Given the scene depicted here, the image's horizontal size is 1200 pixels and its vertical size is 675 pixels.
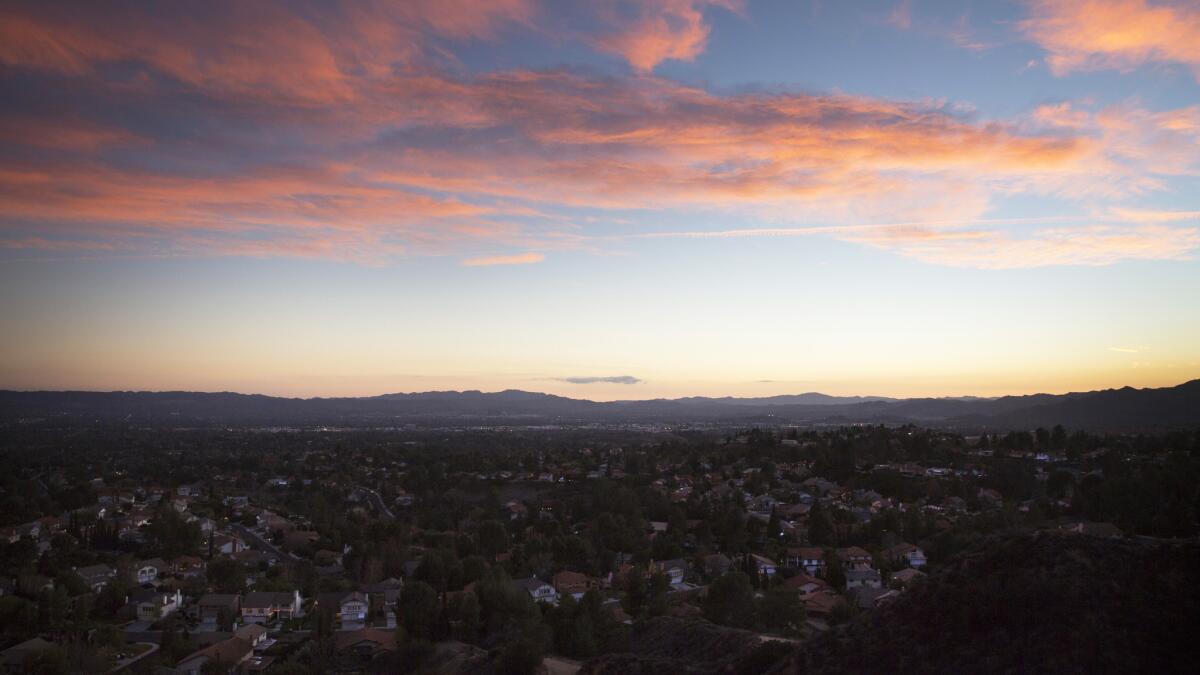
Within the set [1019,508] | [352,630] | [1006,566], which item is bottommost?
[352,630]

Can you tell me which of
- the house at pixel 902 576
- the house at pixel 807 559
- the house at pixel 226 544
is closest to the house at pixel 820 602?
the house at pixel 902 576

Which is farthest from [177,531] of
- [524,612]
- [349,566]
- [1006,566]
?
[1006,566]

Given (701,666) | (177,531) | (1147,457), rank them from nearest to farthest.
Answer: (701,666) < (177,531) < (1147,457)

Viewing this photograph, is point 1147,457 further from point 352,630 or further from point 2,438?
point 2,438

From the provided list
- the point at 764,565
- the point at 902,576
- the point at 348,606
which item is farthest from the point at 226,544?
the point at 902,576

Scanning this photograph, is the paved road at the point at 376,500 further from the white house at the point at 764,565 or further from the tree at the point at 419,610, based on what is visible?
the white house at the point at 764,565
